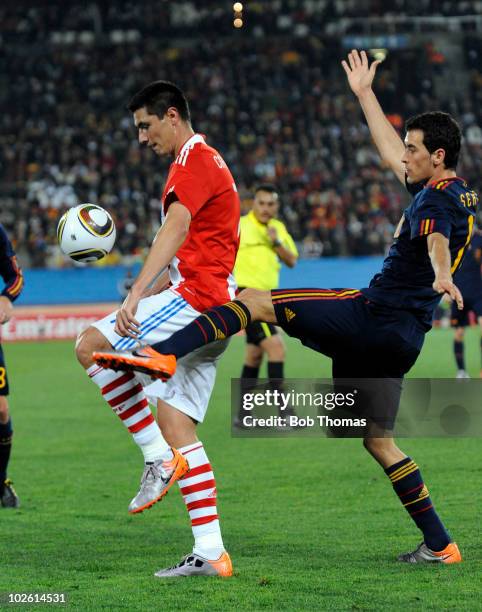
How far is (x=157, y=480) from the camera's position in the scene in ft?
17.2

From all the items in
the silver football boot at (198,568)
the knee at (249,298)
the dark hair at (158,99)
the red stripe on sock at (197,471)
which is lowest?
the silver football boot at (198,568)

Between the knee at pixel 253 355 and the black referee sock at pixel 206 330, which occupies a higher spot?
the black referee sock at pixel 206 330

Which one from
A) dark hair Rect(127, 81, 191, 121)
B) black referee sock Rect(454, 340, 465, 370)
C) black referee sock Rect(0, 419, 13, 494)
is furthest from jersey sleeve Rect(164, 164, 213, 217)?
black referee sock Rect(454, 340, 465, 370)

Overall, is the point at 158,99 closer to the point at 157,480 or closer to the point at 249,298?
the point at 249,298

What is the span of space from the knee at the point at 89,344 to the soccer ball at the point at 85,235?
0.69 meters

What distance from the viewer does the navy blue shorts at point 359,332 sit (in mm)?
5387

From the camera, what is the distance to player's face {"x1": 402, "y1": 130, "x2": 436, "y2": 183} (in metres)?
5.37

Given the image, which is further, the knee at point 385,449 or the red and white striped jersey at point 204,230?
the knee at point 385,449

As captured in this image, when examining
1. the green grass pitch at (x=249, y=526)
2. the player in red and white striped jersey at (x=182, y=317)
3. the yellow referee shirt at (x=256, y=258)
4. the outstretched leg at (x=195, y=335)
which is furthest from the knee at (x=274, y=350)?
the outstretched leg at (x=195, y=335)

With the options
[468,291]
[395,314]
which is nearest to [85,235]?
[395,314]

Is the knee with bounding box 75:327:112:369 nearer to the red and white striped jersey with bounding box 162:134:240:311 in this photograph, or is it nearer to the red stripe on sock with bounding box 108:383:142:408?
the red stripe on sock with bounding box 108:383:142:408

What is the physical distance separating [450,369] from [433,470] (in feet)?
26.8

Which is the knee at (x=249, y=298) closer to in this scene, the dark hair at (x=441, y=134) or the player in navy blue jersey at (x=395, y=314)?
the player in navy blue jersey at (x=395, y=314)

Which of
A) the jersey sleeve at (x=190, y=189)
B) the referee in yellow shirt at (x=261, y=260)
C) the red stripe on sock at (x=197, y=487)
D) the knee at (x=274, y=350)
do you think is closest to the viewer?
the jersey sleeve at (x=190, y=189)
